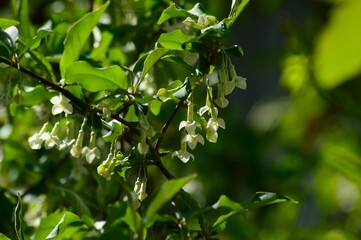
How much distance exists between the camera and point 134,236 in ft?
1.79

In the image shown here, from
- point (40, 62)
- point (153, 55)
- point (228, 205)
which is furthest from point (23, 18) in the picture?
point (228, 205)

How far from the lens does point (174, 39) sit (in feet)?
1.95

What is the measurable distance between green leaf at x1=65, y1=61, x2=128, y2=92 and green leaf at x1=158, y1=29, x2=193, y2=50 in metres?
0.04

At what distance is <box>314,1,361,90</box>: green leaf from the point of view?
121cm

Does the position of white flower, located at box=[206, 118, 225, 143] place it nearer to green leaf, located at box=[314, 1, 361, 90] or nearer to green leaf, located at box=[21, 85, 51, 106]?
green leaf, located at box=[21, 85, 51, 106]

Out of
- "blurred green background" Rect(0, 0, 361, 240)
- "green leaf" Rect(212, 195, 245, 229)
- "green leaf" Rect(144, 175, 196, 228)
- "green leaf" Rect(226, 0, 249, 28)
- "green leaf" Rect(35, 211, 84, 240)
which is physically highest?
"green leaf" Rect(226, 0, 249, 28)

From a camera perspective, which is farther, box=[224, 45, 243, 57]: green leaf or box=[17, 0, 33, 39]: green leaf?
box=[17, 0, 33, 39]: green leaf

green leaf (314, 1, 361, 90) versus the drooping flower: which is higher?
the drooping flower

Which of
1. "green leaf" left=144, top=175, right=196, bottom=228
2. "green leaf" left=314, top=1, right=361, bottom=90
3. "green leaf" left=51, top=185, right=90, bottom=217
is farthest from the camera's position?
"green leaf" left=314, top=1, right=361, bottom=90

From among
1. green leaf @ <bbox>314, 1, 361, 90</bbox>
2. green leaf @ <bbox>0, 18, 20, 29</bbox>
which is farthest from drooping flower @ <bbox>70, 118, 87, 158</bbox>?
green leaf @ <bbox>314, 1, 361, 90</bbox>

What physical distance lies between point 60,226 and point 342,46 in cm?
80

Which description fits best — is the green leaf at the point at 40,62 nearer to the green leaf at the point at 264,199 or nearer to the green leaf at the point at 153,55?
the green leaf at the point at 153,55

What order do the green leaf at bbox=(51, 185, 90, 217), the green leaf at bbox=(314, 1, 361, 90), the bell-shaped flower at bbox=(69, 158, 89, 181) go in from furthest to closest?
the green leaf at bbox=(314, 1, 361, 90)
the bell-shaped flower at bbox=(69, 158, 89, 181)
the green leaf at bbox=(51, 185, 90, 217)

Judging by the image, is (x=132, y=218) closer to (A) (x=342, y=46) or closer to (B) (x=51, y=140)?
(B) (x=51, y=140)
